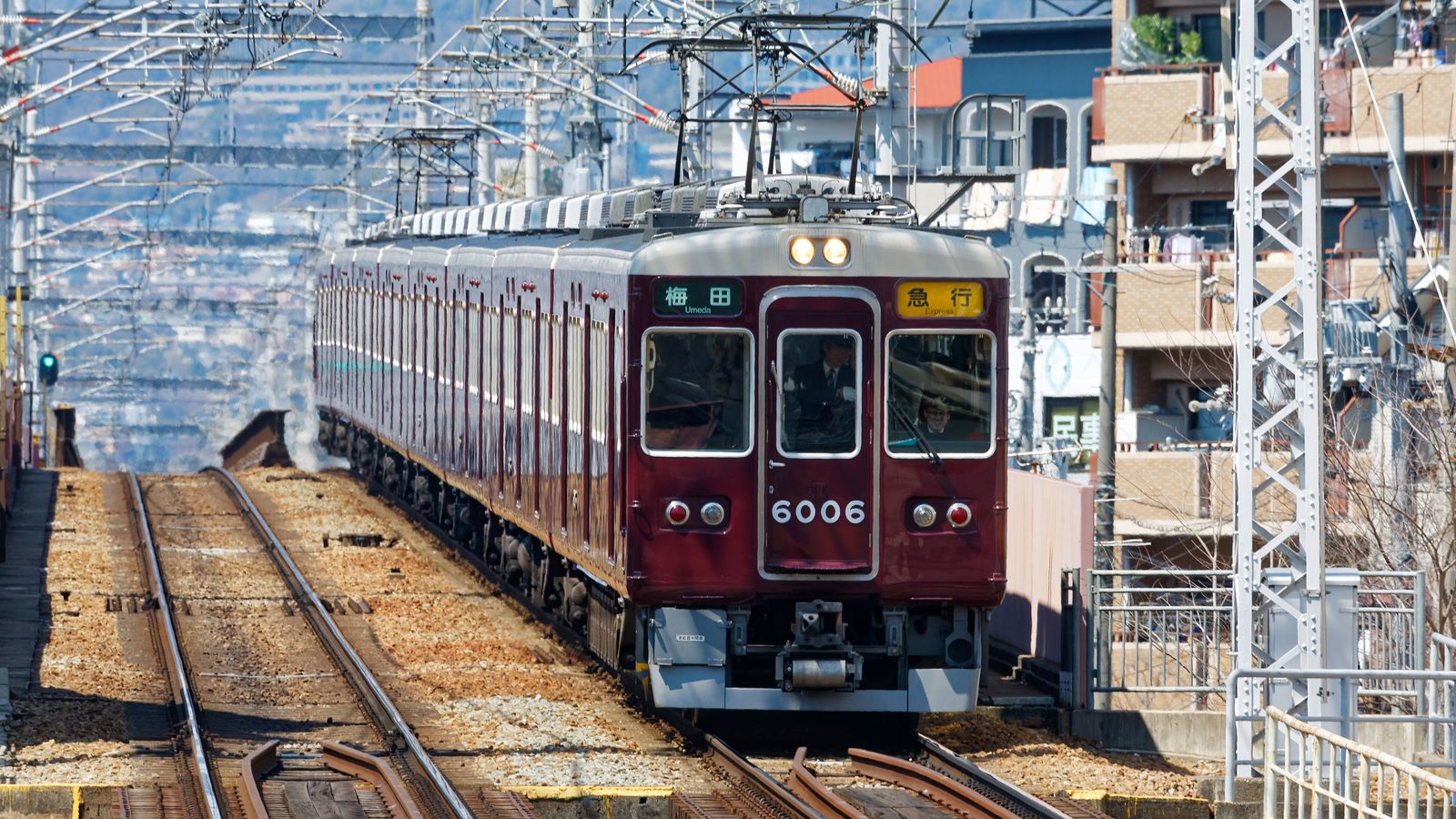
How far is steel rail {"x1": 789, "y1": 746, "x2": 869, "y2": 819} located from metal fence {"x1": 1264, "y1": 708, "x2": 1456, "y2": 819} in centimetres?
169

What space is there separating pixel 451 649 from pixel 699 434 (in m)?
4.16

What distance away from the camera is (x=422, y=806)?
36.0 feet

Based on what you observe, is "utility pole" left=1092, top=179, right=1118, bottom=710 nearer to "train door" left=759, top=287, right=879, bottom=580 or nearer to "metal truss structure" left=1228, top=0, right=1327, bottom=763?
"train door" left=759, top=287, right=879, bottom=580

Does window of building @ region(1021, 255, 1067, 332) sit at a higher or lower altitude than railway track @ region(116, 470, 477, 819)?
higher

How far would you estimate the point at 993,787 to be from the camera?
37.5 ft

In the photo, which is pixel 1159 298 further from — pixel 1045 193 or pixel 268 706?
pixel 1045 193

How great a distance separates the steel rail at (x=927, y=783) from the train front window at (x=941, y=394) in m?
1.51

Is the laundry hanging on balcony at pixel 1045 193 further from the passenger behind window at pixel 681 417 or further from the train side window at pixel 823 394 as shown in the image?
the passenger behind window at pixel 681 417

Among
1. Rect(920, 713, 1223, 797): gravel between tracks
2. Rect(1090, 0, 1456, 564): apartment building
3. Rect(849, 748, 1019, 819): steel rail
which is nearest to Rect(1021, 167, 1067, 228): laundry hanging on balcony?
Rect(1090, 0, 1456, 564): apartment building

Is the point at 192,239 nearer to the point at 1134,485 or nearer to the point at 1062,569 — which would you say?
the point at 1134,485

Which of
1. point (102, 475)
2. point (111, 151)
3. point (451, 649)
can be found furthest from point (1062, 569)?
point (111, 151)

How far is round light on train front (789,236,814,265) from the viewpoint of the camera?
12.5 m

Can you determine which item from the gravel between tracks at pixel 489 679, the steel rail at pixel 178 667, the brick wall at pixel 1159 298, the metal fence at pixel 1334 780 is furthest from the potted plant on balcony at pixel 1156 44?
the metal fence at pixel 1334 780

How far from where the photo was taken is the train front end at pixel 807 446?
1244cm
